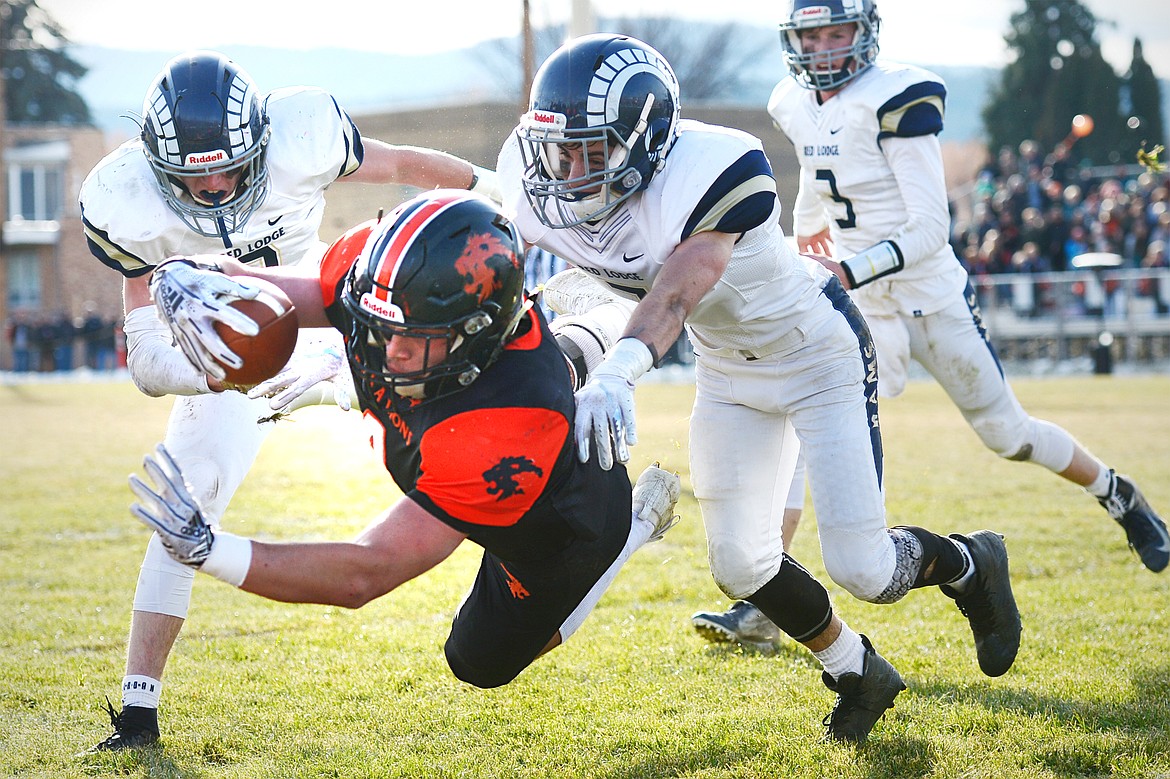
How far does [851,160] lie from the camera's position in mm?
4805

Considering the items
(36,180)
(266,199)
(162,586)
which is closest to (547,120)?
(266,199)

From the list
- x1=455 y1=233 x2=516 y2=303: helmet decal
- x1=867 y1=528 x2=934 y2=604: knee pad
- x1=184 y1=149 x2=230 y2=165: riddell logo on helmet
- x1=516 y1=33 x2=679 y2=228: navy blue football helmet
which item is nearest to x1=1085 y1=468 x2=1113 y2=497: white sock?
x1=867 y1=528 x2=934 y2=604: knee pad

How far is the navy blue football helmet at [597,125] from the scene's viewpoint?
2885 mm

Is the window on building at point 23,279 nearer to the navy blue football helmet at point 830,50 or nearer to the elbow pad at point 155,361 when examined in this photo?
the navy blue football helmet at point 830,50

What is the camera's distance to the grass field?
124 inches

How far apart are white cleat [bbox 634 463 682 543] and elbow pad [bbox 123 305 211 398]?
4.12 ft

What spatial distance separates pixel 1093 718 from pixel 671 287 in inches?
70.0

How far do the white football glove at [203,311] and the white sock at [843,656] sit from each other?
1.80 metres

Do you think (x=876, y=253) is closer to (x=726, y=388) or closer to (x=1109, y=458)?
(x=726, y=388)

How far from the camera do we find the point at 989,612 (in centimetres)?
361

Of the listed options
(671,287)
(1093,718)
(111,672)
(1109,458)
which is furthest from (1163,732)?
(1109,458)

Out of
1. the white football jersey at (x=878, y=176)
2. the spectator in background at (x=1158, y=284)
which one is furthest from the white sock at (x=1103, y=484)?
the spectator in background at (x=1158, y=284)

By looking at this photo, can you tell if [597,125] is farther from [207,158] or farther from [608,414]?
[207,158]

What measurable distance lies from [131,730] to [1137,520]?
12.8 feet
